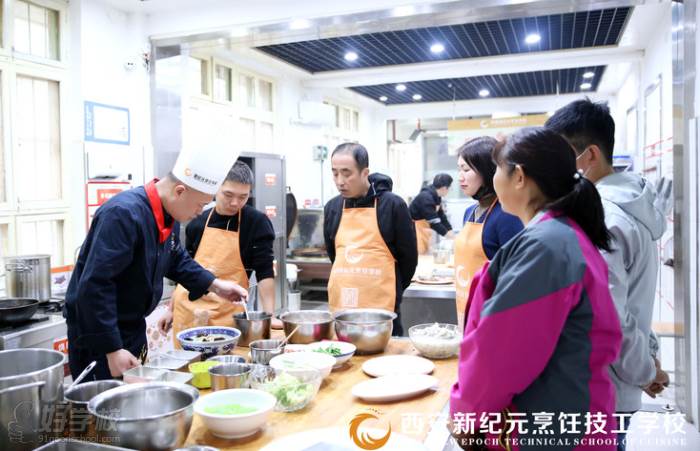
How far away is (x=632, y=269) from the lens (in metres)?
1.68

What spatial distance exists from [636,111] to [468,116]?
4.46 meters

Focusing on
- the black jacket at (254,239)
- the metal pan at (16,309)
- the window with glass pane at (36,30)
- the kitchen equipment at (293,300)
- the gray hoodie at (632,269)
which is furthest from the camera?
the kitchen equipment at (293,300)

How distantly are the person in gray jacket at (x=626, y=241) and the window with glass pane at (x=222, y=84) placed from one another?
217 inches

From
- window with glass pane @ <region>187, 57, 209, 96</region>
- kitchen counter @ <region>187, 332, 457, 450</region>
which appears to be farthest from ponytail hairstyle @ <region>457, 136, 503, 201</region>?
window with glass pane @ <region>187, 57, 209, 96</region>

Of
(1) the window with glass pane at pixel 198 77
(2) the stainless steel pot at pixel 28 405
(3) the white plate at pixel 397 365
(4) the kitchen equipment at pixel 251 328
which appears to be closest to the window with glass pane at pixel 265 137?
(1) the window with glass pane at pixel 198 77

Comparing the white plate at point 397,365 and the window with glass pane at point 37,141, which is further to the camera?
the window with glass pane at point 37,141

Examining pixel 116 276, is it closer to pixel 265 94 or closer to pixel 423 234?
pixel 423 234

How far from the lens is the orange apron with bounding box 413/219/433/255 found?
6.07 meters

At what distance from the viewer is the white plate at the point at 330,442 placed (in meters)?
1.35

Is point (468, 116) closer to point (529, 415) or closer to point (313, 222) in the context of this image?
point (313, 222)

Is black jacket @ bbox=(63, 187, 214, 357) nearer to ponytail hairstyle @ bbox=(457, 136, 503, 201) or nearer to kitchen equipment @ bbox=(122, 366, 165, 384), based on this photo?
kitchen equipment @ bbox=(122, 366, 165, 384)

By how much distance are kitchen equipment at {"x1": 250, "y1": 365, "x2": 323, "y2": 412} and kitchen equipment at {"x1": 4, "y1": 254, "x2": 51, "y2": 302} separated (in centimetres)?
215

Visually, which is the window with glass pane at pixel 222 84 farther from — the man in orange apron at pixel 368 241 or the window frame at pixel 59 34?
the man in orange apron at pixel 368 241

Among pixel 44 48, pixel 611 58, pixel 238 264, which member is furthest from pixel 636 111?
pixel 44 48
